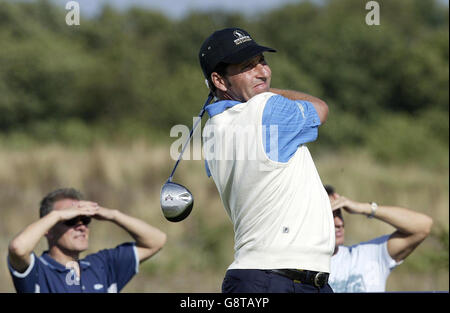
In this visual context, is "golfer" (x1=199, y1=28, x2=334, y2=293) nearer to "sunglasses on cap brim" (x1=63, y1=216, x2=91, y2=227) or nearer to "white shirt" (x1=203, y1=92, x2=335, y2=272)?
"white shirt" (x1=203, y1=92, x2=335, y2=272)

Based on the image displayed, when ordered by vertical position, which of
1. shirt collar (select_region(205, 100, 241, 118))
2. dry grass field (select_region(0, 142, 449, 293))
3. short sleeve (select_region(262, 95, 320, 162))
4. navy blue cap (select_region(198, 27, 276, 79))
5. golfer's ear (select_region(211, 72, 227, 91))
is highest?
navy blue cap (select_region(198, 27, 276, 79))

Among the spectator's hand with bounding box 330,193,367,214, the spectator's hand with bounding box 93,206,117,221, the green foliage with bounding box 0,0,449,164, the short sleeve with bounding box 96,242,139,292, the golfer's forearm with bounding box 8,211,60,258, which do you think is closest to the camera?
the golfer's forearm with bounding box 8,211,60,258

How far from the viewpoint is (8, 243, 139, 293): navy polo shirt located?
604cm

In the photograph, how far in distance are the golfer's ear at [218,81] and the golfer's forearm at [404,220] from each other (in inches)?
96.4

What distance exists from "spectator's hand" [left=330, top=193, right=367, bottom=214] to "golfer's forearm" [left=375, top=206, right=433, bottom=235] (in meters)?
0.18

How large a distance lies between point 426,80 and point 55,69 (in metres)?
12.1

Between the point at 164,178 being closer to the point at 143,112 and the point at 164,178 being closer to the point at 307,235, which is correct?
the point at 143,112

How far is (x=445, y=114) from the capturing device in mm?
22781

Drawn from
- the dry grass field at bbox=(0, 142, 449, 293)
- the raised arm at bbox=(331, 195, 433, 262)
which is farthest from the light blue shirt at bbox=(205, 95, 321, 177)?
the dry grass field at bbox=(0, 142, 449, 293)

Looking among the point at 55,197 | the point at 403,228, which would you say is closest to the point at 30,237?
the point at 55,197

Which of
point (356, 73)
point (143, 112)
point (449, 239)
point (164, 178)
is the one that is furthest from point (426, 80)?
A: point (449, 239)

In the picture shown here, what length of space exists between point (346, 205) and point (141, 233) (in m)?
1.72

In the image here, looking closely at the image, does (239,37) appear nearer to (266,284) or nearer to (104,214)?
(266,284)

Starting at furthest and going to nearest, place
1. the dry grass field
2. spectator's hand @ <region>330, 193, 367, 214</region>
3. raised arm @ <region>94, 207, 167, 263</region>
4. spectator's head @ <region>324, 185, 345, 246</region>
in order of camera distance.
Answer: the dry grass field, raised arm @ <region>94, 207, 167, 263</region>, spectator's head @ <region>324, 185, 345, 246</region>, spectator's hand @ <region>330, 193, 367, 214</region>
